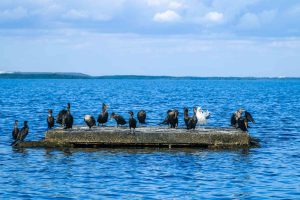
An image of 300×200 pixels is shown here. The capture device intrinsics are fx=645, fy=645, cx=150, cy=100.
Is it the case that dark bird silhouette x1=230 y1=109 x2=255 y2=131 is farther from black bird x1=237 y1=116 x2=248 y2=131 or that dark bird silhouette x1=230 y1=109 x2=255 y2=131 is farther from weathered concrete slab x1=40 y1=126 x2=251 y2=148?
weathered concrete slab x1=40 y1=126 x2=251 y2=148

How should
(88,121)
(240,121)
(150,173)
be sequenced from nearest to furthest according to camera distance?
(150,173), (88,121), (240,121)

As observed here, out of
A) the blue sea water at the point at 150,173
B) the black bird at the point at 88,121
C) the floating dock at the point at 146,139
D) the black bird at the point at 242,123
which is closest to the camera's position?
the blue sea water at the point at 150,173

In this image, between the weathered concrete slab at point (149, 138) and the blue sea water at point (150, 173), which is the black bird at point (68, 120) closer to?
the weathered concrete slab at point (149, 138)

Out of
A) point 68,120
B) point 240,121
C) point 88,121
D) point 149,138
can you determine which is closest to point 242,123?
point 240,121

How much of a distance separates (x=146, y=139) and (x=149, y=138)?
0.16 m

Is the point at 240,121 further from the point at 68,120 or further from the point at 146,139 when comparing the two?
the point at 68,120

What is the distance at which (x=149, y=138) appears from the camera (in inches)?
1258

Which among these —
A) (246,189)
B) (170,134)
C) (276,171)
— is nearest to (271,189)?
(246,189)

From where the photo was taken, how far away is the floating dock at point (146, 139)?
104 ft

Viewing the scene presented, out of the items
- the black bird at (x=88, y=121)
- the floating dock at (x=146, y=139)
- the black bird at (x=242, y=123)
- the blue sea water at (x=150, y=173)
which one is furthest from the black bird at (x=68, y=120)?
the black bird at (x=242, y=123)

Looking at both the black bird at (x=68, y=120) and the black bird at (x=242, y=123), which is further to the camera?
the black bird at (x=242, y=123)

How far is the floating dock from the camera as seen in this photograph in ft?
104

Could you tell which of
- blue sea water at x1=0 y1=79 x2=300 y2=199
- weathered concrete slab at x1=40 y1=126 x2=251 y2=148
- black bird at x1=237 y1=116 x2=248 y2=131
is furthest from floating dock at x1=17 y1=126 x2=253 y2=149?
black bird at x1=237 y1=116 x2=248 y2=131

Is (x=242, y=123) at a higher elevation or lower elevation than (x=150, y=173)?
higher
